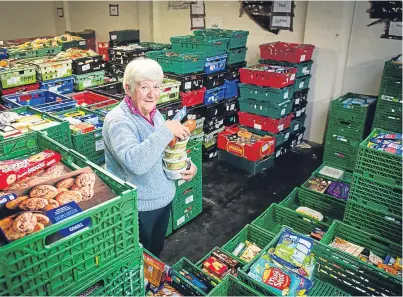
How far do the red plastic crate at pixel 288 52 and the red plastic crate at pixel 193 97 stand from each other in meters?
1.21

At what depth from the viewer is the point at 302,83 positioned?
17.5 ft

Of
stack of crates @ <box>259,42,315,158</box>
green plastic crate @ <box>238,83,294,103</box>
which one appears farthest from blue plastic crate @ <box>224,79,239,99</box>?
stack of crates @ <box>259,42,315,158</box>

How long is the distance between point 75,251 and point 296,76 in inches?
181

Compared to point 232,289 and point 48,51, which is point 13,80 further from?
point 232,289

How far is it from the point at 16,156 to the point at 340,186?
3.16 m

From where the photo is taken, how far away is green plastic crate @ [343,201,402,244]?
104 inches

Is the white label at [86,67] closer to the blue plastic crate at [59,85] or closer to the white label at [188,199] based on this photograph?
the blue plastic crate at [59,85]

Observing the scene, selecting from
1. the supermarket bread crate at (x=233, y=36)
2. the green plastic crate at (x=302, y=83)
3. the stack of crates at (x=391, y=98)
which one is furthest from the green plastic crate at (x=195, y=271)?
the supermarket bread crate at (x=233, y=36)

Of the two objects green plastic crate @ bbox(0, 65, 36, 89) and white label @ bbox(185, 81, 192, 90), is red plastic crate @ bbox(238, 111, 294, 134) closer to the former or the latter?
white label @ bbox(185, 81, 192, 90)

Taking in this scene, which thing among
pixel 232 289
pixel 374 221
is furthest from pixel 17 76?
pixel 374 221

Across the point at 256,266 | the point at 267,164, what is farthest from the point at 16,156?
the point at 267,164

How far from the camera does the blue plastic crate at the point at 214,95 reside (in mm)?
5010

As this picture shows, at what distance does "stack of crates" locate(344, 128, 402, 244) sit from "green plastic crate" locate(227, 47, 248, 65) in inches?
117

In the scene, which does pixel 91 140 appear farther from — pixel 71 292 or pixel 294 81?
pixel 294 81
